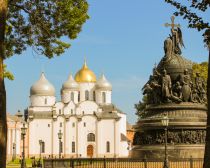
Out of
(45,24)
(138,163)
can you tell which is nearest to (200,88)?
(138,163)

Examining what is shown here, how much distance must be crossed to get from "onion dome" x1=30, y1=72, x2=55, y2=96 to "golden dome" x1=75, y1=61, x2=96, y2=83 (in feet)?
25.0

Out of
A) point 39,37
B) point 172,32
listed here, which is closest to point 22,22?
point 39,37

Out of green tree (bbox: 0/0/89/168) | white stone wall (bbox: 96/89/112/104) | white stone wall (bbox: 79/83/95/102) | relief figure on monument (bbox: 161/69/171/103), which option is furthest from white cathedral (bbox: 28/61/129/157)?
green tree (bbox: 0/0/89/168)

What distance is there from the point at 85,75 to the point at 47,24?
96993 mm

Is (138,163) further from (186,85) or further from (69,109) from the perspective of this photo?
(69,109)

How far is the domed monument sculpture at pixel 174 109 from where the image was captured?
2866 cm

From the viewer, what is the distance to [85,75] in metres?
119

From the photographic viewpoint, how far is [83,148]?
4257 inches

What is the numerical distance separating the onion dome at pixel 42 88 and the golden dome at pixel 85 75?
25.0 feet

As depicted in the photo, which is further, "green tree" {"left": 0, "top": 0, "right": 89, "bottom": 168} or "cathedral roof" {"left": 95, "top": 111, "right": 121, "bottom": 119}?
"cathedral roof" {"left": 95, "top": 111, "right": 121, "bottom": 119}

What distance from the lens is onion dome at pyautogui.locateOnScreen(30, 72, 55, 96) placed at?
111 metres

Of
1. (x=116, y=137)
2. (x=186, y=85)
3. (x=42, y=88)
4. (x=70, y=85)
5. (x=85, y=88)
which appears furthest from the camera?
(x=85, y=88)

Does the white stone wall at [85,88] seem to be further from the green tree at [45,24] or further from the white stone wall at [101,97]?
the green tree at [45,24]

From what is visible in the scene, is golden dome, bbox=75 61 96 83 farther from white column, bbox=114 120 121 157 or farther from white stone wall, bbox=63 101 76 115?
white column, bbox=114 120 121 157
